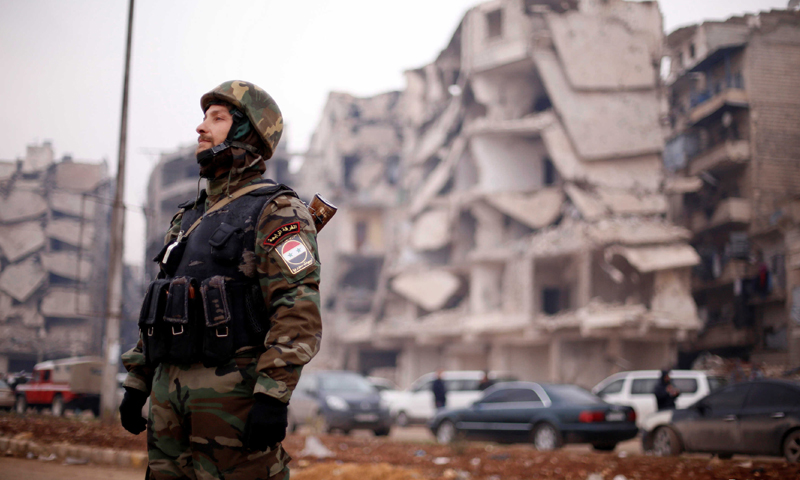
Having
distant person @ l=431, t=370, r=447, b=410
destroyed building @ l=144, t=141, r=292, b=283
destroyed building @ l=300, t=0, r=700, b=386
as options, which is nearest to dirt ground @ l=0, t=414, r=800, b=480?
distant person @ l=431, t=370, r=447, b=410

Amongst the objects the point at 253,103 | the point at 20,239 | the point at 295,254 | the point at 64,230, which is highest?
the point at 64,230

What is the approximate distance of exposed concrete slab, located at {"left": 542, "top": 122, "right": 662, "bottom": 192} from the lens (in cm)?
3478

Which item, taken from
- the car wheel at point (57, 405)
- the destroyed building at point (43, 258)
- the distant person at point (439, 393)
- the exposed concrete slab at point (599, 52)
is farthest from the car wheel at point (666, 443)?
the exposed concrete slab at point (599, 52)

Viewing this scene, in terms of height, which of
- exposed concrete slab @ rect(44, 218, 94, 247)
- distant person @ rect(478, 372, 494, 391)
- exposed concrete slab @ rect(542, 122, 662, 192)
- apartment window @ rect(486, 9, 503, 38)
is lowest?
distant person @ rect(478, 372, 494, 391)

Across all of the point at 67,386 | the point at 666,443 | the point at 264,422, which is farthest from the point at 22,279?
the point at 264,422

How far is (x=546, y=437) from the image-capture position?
13.5 metres

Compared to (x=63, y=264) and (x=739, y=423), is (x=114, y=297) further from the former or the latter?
(x=739, y=423)

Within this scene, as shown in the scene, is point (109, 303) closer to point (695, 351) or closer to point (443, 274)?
point (443, 274)

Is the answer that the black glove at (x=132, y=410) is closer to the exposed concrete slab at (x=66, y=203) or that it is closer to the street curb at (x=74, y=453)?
the street curb at (x=74, y=453)

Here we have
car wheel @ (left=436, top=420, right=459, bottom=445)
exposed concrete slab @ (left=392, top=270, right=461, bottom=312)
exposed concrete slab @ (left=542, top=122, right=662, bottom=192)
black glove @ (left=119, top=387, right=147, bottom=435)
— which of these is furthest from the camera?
exposed concrete slab @ (left=392, top=270, right=461, bottom=312)

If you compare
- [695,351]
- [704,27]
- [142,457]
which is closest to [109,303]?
[142,457]

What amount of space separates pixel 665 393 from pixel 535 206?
21.2 meters

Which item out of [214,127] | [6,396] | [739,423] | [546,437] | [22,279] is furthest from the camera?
[546,437]

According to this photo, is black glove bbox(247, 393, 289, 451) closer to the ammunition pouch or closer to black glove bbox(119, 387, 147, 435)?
the ammunition pouch
